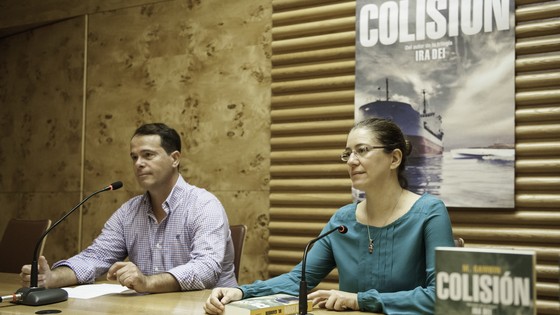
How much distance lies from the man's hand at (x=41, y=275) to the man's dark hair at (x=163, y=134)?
0.94m

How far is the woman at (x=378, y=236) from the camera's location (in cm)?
254

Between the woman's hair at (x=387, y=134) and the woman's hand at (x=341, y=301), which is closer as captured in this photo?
the woman's hand at (x=341, y=301)

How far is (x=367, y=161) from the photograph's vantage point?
8.93ft

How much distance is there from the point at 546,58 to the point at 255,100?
2000 millimetres

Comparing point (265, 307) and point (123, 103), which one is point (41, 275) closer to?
point (265, 307)

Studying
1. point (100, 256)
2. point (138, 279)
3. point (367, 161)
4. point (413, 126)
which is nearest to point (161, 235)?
point (100, 256)

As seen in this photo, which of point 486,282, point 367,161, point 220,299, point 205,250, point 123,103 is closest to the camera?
point 486,282

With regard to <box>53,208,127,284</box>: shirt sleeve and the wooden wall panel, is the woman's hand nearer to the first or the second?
<box>53,208,127,284</box>: shirt sleeve

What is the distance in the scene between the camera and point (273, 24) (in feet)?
14.8

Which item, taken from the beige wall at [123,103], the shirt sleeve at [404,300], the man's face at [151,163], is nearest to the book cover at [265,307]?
the shirt sleeve at [404,300]

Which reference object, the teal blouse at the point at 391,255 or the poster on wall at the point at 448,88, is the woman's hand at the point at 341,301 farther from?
the poster on wall at the point at 448,88

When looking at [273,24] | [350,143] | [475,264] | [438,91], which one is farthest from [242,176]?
[475,264]

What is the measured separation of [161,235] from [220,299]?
1.09 m

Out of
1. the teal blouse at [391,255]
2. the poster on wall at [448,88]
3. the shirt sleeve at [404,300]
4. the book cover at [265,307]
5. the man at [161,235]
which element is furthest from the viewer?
the poster on wall at [448,88]
